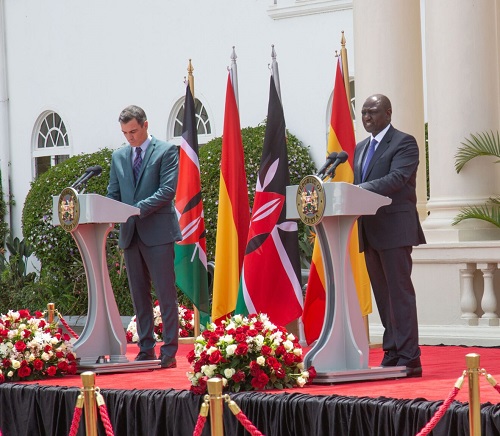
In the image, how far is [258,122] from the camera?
16.2 metres

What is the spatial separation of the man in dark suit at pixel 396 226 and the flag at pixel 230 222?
2.70m

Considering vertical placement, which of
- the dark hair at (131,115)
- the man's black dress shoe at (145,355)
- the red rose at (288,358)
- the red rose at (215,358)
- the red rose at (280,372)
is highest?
the dark hair at (131,115)

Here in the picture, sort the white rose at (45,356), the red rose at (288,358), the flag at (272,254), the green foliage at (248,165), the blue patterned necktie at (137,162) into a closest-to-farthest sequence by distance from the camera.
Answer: the red rose at (288,358) < the white rose at (45,356) < the blue patterned necktie at (137,162) < the flag at (272,254) < the green foliage at (248,165)

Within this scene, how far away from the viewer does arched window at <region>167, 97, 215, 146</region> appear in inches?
671

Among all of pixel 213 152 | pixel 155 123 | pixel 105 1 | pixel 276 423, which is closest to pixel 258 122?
pixel 213 152

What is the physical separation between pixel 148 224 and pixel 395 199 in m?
1.83

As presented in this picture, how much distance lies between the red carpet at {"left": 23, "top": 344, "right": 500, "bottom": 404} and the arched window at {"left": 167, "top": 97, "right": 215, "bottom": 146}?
8329 millimetres

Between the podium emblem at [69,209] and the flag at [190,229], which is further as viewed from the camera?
the flag at [190,229]

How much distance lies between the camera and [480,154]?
9.88 meters

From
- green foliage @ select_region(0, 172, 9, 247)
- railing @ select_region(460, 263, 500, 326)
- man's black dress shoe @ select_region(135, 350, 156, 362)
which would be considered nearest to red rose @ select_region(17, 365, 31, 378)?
man's black dress shoe @ select_region(135, 350, 156, 362)

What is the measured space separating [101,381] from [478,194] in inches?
162

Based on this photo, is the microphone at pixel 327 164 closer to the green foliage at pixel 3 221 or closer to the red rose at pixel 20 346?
the red rose at pixel 20 346

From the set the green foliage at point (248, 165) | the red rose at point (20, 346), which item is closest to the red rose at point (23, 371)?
the red rose at point (20, 346)

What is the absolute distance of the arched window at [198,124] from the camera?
55.9 ft
